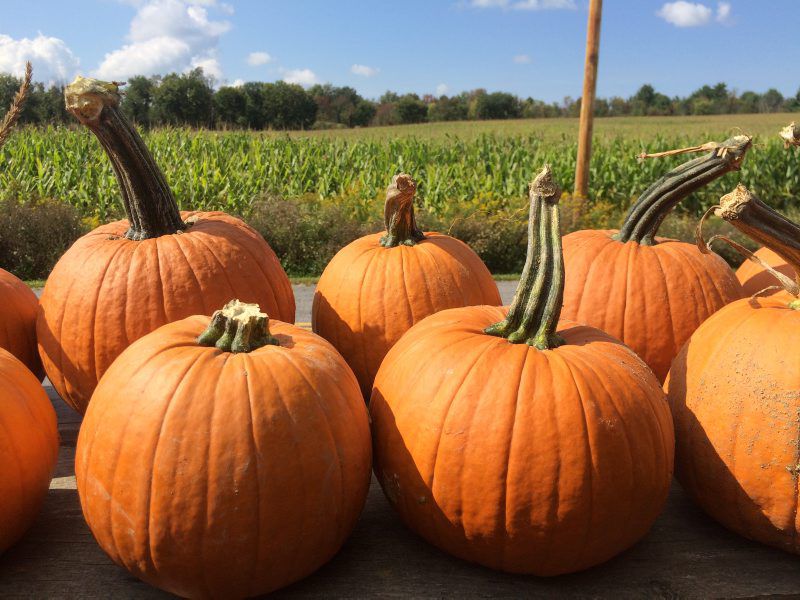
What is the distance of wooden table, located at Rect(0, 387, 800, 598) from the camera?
1682 mm

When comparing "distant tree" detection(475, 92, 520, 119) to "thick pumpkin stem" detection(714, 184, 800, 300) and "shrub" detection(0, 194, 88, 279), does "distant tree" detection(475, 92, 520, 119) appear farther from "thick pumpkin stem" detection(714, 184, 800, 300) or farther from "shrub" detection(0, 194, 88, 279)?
"thick pumpkin stem" detection(714, 184, 800, 300)

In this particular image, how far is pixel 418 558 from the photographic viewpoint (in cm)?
184

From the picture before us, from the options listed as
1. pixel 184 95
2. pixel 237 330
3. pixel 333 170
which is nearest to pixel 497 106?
pixel 184 95

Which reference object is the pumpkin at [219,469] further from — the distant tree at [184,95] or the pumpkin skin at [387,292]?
the distant tree at [184,95]

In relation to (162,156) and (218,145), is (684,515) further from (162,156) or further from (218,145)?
(218,145)

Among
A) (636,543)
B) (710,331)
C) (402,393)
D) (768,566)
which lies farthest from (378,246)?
(768,566)

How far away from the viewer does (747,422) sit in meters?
1.85

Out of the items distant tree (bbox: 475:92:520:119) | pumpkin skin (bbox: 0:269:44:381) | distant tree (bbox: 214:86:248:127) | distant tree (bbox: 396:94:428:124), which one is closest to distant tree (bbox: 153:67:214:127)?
distant tree (bbox: 214:86:248:127)

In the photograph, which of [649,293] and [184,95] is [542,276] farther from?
[184,95]

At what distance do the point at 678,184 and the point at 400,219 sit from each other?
1093 millimetres

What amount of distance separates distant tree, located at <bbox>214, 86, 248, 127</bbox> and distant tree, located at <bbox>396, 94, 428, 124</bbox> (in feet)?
48.3

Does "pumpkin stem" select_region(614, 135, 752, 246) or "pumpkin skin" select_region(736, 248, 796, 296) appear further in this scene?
"pumpkin skin" select_region(736, 248, 796, 296)

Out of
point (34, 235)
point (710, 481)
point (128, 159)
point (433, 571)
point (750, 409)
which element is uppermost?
point (128, 159)

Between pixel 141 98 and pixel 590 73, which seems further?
pixel 141 98
